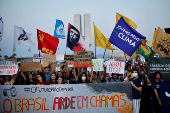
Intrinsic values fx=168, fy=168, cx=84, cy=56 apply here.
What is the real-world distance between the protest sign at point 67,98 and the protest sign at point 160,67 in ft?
4.22

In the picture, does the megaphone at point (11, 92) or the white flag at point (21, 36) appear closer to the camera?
the megaphone at point (11, 92)

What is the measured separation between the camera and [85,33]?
3253 inches

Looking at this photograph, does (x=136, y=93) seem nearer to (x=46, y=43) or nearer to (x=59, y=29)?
(x=46, y=43)

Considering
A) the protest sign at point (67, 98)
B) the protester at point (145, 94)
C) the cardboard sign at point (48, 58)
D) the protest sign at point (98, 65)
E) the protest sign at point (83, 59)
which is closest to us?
the protest sign at point (67, 98)

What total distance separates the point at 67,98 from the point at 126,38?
2.90 metres

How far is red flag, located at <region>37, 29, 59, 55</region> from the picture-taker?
7375mm

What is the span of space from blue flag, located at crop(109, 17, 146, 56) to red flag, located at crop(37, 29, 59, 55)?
298 cm

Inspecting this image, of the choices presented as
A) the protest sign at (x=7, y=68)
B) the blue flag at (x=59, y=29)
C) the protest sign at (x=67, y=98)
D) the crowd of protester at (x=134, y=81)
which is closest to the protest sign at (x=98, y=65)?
the crowd of protester at (x=134, y=81)

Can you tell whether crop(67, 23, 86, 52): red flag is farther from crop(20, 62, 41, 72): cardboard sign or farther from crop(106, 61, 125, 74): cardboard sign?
crop(106, 61, 125, 74): cardboard sign

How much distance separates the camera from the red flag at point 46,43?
7.38 meters

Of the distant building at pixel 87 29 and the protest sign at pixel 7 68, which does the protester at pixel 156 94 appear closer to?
the protest sign at pixel 7 68

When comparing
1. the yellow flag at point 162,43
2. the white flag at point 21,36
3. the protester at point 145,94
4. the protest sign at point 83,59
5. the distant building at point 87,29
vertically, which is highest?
the distant building at point 87,29

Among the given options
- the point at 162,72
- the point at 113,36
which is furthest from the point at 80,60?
the point at 162,72

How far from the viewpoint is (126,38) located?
591cm
